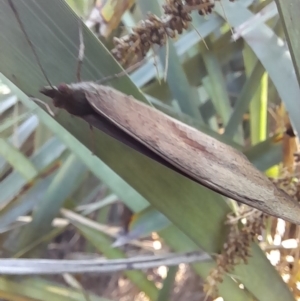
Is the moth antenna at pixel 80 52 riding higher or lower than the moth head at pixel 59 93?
higher

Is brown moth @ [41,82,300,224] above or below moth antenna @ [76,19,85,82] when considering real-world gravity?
below

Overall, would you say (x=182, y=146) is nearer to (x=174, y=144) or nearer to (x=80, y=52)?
(x=174, y=144)

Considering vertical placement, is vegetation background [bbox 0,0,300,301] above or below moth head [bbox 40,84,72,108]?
below

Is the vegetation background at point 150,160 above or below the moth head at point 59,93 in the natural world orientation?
below

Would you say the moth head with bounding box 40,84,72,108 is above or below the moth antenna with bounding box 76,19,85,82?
below

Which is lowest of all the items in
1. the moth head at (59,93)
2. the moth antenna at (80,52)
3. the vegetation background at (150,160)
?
the vegetation background at (150,160)

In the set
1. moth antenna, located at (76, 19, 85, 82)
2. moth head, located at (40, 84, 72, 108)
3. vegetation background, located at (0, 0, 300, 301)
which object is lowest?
vegetation background, located at (0, 0, 300, 301)

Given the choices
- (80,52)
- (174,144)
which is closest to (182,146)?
(174,144)
